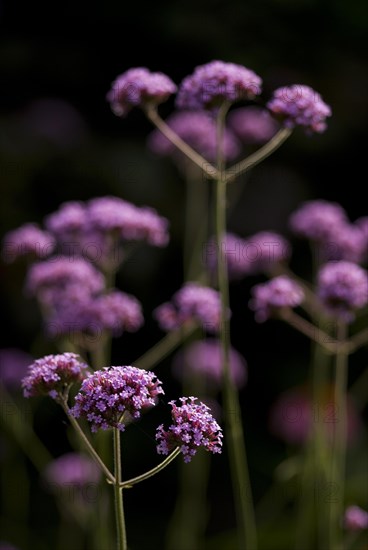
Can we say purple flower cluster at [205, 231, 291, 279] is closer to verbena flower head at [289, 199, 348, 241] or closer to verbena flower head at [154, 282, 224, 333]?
verbena flower head at [289, 199, 348, 241]

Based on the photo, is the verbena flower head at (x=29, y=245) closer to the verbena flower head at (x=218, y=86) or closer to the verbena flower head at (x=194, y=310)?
the verbena flower head at (x=194, y=310)

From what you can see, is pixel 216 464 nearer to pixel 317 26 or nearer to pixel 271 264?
pixel 271 264

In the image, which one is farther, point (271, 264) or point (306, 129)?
point (271, 264)

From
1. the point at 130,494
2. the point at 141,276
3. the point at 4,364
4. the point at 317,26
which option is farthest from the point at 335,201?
the point at 4,364

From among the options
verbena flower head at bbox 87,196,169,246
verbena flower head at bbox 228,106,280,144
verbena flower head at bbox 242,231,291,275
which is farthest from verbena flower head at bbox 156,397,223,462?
verbena flower head at bbox 228,106,280,144

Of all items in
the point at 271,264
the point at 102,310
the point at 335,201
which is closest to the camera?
the point at 102,310

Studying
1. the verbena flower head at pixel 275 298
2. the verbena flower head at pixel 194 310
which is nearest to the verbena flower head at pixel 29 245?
the verbena flower head at pixel 194 310
